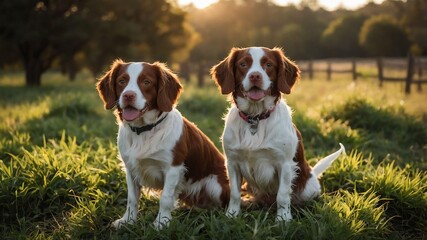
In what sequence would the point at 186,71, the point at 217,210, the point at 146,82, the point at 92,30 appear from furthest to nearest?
1. the point at 186,71
2. the point at 92,30
3. the point at 217,210
4. the point at 146,82

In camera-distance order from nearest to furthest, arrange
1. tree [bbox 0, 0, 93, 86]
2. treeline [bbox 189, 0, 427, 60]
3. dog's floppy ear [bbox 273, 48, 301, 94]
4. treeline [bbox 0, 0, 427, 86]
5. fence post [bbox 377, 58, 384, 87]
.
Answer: dog's floppy ear [bbox 273, 48, 301, 94]
fence post [bbox 377, 58, 384, 87]
tree [bbox 0, 0, 93, 86]
treeline [bbox 0, 0, 427, 86]
treeline [bbox 189, 0, 427, 60]

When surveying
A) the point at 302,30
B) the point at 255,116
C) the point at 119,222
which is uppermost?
the point at 255,116

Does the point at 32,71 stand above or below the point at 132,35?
below

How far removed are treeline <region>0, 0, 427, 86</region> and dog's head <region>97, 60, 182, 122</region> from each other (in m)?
16.0

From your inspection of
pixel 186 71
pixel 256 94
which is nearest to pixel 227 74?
pixel 256 94

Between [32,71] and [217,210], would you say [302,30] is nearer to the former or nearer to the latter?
[32,71]

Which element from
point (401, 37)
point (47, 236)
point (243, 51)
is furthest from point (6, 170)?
point (401, 37)

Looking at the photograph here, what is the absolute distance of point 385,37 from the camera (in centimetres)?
4500

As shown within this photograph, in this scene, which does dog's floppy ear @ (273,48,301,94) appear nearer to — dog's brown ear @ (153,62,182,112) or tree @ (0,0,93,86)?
dog's brown ear @ (153,62,182,112)

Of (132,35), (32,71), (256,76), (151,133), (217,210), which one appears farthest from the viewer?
(132,35)

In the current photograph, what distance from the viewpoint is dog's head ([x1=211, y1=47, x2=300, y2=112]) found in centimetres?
331

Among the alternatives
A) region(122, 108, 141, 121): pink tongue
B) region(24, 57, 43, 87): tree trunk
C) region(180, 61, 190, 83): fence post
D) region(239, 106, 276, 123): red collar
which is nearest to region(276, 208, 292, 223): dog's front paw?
region(239, 106, 276, 123): red collar

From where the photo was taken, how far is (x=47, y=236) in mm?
3529

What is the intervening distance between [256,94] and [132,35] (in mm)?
20113
